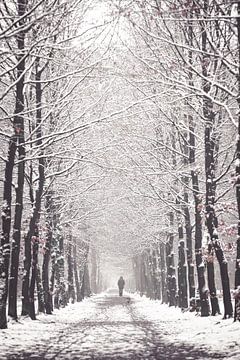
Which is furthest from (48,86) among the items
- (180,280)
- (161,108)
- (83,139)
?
(180,280)

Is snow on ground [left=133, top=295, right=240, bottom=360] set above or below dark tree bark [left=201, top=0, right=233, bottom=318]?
below

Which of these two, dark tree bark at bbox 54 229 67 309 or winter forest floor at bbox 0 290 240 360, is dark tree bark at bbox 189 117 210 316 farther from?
dark tree bark at bbox 54 229 67 309

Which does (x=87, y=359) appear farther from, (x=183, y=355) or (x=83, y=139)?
(x=83, y=139)

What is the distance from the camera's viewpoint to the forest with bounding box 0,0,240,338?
11844mm

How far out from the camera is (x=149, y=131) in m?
21.9

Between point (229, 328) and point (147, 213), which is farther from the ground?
point (147, 213)

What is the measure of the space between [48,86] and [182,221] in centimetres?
975

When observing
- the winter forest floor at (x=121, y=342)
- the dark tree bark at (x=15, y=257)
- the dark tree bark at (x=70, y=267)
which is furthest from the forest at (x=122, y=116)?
the dark tree bark at (x=70, y=267)

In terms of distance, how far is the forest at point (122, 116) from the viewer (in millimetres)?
11844

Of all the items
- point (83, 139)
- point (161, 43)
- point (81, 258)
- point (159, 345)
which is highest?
point (161, 43)

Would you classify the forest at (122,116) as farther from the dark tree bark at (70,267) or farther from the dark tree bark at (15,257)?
the dark tree bark at (70,267)

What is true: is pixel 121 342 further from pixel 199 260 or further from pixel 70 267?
pixel 70 267

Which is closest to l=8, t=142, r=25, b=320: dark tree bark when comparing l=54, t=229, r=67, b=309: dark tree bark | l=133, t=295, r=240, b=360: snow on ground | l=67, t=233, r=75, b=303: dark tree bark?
l=133, t=295, r=240, b=360: snow on ground

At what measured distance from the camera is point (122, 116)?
593 inches
